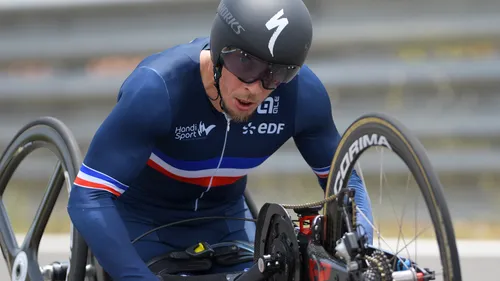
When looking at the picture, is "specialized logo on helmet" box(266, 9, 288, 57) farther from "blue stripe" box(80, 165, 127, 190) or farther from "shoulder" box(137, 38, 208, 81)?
"blue stripe" box(80, 165, 127, 190)

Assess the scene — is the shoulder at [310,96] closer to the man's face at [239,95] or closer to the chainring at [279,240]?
the man's face at [239,95]

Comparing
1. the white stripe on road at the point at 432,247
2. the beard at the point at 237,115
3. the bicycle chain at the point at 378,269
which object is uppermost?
the beard at the point at 237,115

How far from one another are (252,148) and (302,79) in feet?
1.02

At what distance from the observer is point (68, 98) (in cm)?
599

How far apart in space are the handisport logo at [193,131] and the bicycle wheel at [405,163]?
505mm

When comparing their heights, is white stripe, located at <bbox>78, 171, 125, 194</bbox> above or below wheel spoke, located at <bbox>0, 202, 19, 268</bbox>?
above

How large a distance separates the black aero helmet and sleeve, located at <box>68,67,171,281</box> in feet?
1.18

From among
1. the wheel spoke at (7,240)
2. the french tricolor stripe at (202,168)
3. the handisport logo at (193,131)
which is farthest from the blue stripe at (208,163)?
the wheel spoke at (7,240)

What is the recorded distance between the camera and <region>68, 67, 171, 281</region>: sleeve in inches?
127

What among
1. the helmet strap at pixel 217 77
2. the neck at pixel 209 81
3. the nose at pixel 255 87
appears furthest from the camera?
the neck at pixel 209 81

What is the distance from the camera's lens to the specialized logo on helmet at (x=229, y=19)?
10.4ft

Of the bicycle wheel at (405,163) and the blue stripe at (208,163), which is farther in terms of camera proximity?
the blue stripe at (208,163)

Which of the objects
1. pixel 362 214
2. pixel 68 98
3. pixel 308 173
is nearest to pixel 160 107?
pixel 362 214

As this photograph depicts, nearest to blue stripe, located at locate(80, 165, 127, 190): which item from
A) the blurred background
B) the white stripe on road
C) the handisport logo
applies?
the handisport logo
